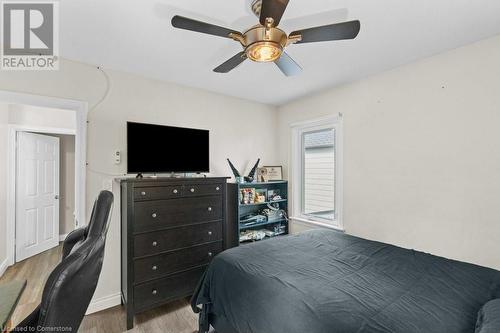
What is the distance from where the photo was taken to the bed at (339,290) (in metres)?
1.17

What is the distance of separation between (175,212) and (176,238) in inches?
10.5

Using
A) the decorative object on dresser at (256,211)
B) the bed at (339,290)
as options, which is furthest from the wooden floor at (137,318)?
the decorative object on dresser at (256,211)

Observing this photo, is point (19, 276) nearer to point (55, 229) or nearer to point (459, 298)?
point (55, 229)

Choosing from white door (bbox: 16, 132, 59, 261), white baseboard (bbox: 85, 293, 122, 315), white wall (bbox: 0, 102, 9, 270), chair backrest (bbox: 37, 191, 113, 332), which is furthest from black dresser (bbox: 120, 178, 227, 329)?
white door (bbox: 16, 132, 59, 261)

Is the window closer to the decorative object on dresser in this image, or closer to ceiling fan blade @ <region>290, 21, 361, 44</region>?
the decorative object on dresser

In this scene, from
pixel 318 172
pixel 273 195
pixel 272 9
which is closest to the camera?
pixel 272 9

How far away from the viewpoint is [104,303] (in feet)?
8.07

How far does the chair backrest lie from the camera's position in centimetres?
79

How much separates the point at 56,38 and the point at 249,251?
7.88 ft

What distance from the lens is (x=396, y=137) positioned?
2521mm

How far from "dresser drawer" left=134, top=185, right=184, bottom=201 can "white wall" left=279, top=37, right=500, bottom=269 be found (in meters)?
2.05

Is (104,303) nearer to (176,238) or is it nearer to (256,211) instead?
(176,238)

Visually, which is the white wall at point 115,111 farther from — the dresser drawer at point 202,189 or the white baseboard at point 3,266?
the white baseboard at point 3,266

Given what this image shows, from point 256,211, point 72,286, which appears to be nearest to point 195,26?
point 72,286
